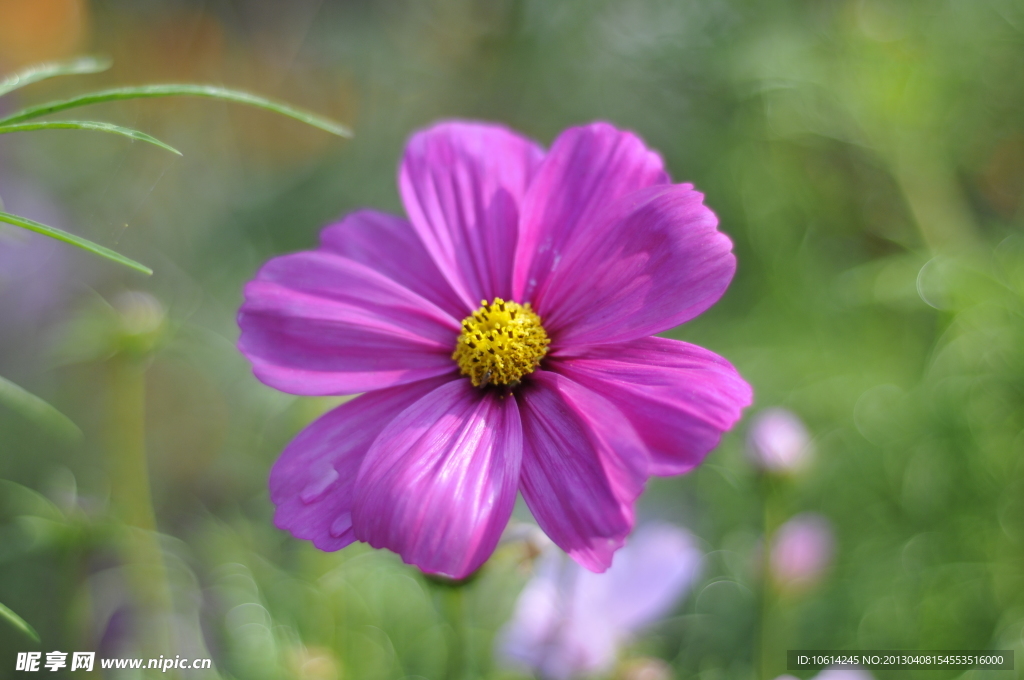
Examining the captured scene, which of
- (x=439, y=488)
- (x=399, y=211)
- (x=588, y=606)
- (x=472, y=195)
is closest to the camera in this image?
(x=439, y=488)

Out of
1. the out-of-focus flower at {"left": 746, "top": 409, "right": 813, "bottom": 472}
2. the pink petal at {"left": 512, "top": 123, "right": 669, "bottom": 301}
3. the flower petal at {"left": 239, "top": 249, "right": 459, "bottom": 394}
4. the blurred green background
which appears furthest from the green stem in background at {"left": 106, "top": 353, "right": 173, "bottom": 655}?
the out-of-focus flower at {"left": 746, "top": 409, "right": 813, "bottom": 472}

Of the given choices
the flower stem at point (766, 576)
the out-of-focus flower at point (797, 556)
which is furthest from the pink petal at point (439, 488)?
the out-of-focus flower at point (797, 556)

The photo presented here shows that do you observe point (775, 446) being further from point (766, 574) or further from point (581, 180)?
point (581, 180)

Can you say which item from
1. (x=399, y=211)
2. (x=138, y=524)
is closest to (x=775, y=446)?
(x=138, y=524)

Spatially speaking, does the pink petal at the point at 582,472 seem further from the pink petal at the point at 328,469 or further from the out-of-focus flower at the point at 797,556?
the out-of-focus flower at the point at 797,556

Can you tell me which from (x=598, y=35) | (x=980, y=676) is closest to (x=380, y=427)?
(x=980, y=676)

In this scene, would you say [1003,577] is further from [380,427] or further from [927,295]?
[380,427]
